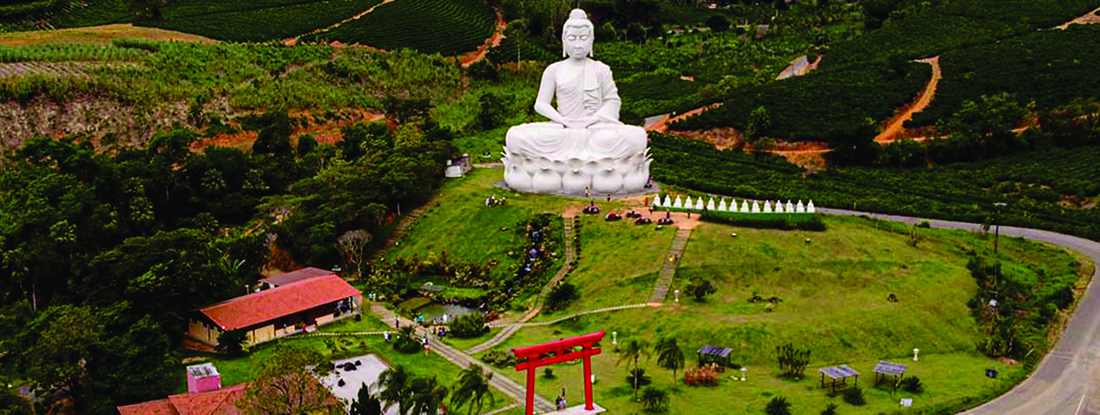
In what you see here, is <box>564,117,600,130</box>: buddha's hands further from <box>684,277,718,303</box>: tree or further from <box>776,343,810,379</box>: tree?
<box>776,343,810,379</box>: tree

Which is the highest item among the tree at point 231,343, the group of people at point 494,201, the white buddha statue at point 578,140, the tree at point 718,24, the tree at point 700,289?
the tree at point 718,24

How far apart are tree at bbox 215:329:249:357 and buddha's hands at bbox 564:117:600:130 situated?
15.7 m

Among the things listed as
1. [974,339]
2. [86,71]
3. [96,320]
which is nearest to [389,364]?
[96,320]

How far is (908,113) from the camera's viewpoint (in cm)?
5859

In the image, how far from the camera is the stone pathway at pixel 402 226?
3859 cm

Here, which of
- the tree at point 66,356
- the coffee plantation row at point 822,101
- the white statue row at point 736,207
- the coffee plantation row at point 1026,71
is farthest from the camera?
the coffee plantation row at point 1026,71

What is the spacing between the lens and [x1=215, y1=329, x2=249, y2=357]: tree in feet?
97.4

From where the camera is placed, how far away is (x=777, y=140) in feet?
179

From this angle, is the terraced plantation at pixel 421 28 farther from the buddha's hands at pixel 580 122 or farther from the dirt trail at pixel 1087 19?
the dirt trail at pixel 1087 19

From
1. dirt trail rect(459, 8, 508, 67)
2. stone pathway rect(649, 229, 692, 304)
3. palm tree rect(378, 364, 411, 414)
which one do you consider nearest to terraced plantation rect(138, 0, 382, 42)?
dirt trail rect(459, 8, 508, 67)

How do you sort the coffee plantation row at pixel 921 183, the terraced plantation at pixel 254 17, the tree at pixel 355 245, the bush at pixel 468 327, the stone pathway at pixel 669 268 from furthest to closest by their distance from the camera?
the terraced plantation at pixel 254 17 → the coffee plantation row at pixel 921 183 → the tree at pixel 355 245 → the stone pathway at pixel 669 268 → the bush at pixel 468 327

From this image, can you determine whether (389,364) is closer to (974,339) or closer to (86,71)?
(974,339)

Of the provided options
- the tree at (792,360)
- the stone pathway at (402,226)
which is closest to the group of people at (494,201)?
the stone pathway at (402,226)

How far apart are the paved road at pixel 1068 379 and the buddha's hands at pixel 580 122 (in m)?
17.6
